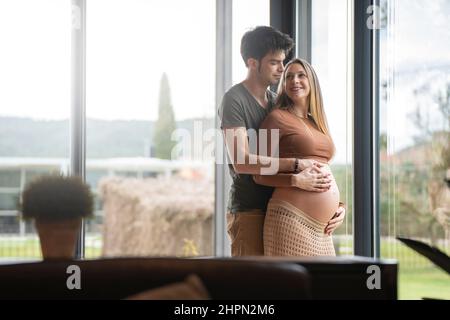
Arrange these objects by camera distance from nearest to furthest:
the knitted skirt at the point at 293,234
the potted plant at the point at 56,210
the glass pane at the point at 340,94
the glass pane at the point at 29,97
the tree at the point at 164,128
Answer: the potted plant at the point at 56,210 → the knitted skirt at the point at 293,234 → the glass pane at the point at 340,94 → the glass pane at the point at 29,97 → the tree at the point at 164,128

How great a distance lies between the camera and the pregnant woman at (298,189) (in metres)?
2.79

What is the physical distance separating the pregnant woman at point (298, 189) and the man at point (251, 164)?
0.13 ft

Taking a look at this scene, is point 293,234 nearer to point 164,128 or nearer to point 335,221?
point 335,221

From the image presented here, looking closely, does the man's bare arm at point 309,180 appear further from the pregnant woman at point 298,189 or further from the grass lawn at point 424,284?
the grass lawn at point 424,284

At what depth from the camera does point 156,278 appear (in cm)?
153

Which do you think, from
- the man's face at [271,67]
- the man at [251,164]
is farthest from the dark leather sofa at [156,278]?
the man's face at [271,67]

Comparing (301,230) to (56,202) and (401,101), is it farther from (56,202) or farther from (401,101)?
(56,202)

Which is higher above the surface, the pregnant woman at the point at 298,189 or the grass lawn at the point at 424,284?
the pregnant woman at the point at 298,189

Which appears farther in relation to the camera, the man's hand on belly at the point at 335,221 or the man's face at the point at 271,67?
the man's face at the point at 271,67

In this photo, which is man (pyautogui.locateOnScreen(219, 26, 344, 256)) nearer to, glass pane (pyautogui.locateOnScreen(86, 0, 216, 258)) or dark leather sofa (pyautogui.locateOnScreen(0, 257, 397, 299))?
glass pane (pyautogui.locateOnScreen(86, 0, 216, 258))

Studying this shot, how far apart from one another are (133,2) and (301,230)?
2.02m

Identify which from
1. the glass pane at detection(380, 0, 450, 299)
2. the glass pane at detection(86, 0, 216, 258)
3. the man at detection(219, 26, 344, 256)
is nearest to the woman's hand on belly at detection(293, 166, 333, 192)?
the man at detection(219, 26, 344, 256)
